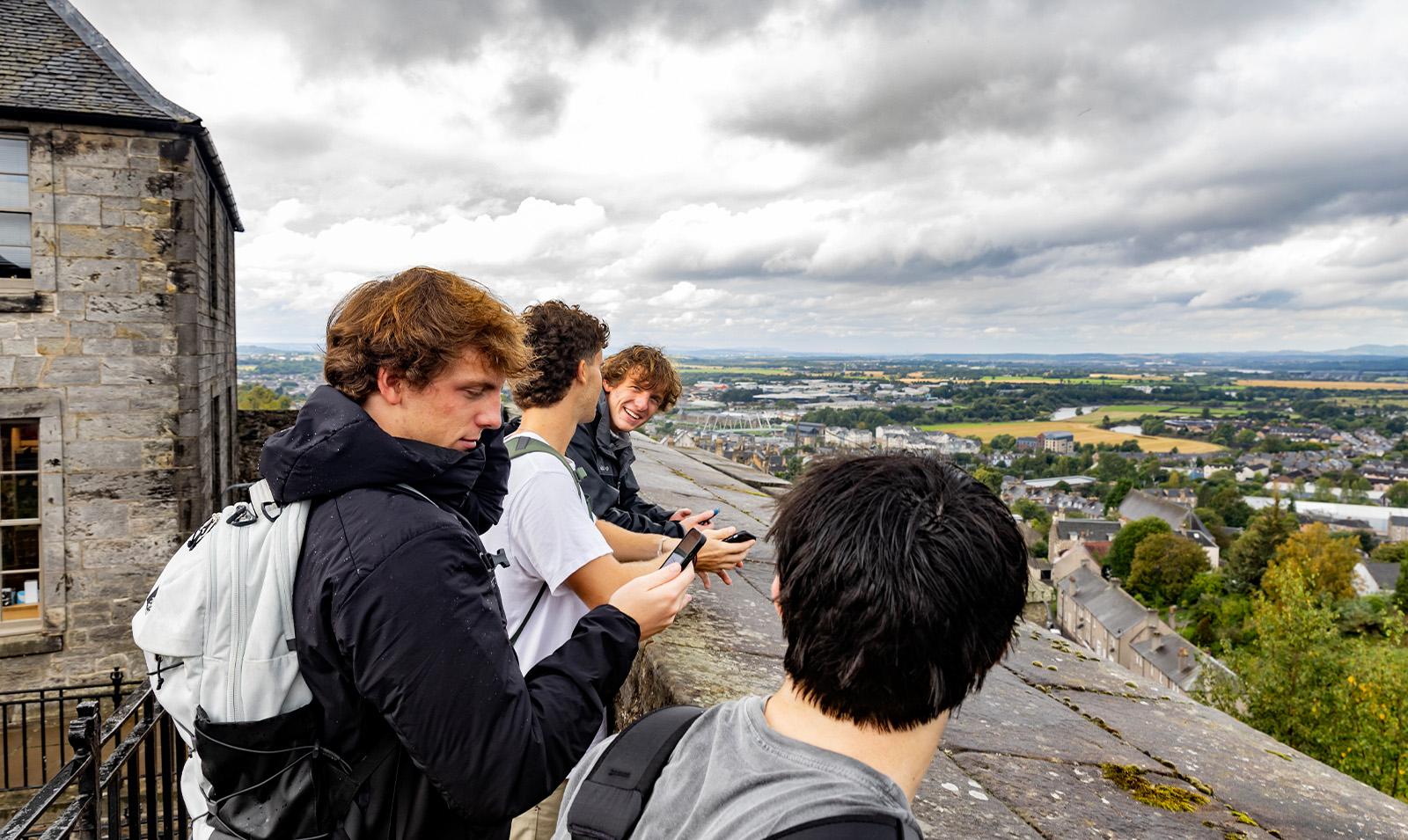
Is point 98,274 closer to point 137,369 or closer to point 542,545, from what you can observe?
point 137,369

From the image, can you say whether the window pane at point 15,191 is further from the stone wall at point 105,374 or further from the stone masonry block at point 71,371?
the stone masonry block at point 71,371

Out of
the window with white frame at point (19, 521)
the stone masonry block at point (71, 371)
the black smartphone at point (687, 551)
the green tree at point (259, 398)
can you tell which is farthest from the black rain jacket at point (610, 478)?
the green tree at point (259, 398)

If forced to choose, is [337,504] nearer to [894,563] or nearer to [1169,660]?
[894,563]

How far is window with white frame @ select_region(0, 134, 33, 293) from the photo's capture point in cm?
775

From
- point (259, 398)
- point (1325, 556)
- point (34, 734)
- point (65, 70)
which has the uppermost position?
point (65, 70)

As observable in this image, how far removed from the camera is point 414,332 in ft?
5.02

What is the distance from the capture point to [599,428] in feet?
10.4

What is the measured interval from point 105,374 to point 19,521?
1.57 meters

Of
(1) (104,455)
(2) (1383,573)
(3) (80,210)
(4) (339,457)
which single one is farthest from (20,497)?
(2) (1383,573)

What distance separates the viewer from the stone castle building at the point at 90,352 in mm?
7820

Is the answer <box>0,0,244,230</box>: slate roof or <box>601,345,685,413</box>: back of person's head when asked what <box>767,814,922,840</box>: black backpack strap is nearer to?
<box>601,345,685,413</box>: back of person's head

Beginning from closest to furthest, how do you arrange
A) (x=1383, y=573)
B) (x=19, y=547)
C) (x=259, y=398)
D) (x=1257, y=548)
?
(x=19, y=547) < (x=259, y=398) < (x=1257, y=548) < (x=1383, y=573)

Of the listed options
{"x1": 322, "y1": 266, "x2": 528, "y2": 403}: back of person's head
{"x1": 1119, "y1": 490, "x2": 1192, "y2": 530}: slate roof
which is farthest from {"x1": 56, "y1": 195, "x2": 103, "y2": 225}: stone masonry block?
{"x1": 1119, "y1": 490, "x2": 1192, "y2": 530}: slate roof

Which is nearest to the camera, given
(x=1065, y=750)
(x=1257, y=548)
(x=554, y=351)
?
(x=1065, y=750)
